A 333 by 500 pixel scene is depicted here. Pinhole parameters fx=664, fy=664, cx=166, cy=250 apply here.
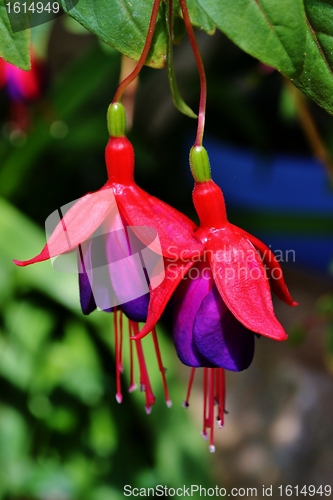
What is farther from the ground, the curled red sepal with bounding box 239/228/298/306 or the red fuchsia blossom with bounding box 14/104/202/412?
the red fuchsia blossom with bounding box 14/104/202/412

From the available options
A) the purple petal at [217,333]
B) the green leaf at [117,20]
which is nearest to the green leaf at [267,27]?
the green leaf at [117,20]

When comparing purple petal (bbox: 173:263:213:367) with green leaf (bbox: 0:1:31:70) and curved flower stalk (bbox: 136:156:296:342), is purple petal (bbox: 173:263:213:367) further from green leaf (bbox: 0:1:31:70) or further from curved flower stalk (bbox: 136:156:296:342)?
green leaf (bbox: 0:1:31:70)

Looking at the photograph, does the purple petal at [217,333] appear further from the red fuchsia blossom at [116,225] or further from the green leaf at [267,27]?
the green leaf at [267,27]

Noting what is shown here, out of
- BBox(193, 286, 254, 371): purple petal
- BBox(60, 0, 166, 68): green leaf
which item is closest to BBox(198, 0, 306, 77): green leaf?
BBox(60, 0, 166, 68): green leaf

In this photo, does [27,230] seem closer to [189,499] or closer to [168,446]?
[168,446]

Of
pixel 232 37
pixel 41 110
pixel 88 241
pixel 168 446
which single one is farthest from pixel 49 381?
pixel 232 37

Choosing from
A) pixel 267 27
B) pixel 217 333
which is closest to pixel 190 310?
pixel 217 333
